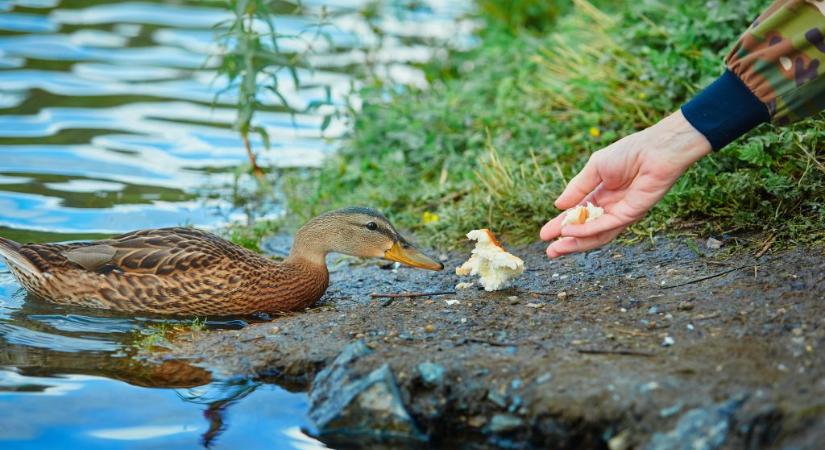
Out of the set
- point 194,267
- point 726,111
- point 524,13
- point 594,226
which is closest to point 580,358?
point 594,226

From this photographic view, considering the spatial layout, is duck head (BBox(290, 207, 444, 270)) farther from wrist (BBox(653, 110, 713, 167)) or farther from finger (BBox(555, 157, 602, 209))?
wrist (BBox(653, 110, 713, 167))

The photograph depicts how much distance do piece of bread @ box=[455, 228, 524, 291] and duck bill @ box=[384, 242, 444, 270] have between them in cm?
30

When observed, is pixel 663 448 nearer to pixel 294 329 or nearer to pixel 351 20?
pixel 294 329

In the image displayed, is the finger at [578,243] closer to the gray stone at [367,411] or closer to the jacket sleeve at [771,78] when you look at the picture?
the jacket sleeve at [771,78]

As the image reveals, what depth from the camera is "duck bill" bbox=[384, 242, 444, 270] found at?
19.6 ft

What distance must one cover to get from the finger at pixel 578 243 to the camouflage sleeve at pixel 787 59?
961 mm

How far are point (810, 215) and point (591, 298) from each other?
4.45 feet

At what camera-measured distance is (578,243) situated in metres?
5.10

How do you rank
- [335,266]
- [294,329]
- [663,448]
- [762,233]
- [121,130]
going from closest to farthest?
[663,448], [294,329], [762,233], [335,266], [121,130]

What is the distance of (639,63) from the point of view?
7.87 meters

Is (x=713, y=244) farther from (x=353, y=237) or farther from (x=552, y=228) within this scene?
(x=353, y=237)

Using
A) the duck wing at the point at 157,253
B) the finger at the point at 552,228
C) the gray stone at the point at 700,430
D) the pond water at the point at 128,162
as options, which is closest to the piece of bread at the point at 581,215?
the finger at the point at 552,228

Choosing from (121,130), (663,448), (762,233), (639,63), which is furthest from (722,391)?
(121,130)

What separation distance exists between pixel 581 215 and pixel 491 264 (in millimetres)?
658
